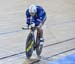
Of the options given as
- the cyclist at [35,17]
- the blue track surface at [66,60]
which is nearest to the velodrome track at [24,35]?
the blue track surface at [66,60]

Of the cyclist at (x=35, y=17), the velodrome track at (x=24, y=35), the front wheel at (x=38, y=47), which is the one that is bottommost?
the velodrome track at (x=24, y=35)

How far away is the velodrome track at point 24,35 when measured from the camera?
687 centimetres

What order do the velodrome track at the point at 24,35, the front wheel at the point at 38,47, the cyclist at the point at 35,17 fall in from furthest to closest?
the velodrome track at the point at 24,35, the front wheel at the point at 38,47, the cyclist at the point at 35,17

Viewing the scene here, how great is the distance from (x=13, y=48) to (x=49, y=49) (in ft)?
3.25

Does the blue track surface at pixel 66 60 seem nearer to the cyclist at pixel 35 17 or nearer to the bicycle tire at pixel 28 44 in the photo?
the bicycle tire at pixel 28 44

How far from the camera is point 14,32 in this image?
9070 mm

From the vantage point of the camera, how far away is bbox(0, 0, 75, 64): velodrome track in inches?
270

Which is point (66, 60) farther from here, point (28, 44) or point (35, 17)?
point (35, 17)

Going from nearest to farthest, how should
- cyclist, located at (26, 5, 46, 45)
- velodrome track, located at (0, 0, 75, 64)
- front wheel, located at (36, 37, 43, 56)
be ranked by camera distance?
cyclist, located at (26, 5, 46, 45) < front wheel, located at (36, 37, 43, 56) < velodrome track, located at (0, 0, 75, 64)

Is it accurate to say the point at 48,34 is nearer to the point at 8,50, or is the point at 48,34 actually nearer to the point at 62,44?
the point at 62,44

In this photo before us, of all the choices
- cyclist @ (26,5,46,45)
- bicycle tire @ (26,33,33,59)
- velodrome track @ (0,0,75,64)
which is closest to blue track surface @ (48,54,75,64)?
velodrome track @ (0,0,75,64)

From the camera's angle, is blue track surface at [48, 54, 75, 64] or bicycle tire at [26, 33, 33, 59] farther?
blue track surface at [48, 54, 75, 64]

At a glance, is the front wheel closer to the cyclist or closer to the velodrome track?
the velodrome track

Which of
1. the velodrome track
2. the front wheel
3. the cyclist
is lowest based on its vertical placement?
the velodrome track
